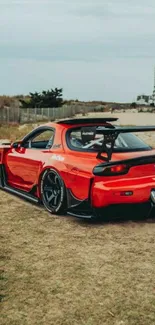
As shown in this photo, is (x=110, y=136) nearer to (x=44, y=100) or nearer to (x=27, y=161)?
(x=27, y=161)

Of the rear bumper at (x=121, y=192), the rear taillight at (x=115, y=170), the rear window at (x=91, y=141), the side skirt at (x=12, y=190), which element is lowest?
the side skirt at (x=12, y=190)

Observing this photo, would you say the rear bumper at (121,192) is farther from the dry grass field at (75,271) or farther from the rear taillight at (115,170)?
the dry grass field at (75,271)

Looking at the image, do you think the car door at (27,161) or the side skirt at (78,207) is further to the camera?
Answer: the car door at (27,161)

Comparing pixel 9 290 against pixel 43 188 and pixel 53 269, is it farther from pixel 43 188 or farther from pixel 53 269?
pixel 43 188

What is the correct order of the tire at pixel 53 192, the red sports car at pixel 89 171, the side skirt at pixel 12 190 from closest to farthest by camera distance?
the red sports car at pixel 89 171 < the tire at pixel 53 192 < the side skirt at pixel 12 190

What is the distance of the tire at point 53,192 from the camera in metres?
6.65

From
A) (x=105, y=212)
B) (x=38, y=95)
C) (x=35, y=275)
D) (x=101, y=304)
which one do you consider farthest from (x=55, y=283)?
(x=38, y=95)

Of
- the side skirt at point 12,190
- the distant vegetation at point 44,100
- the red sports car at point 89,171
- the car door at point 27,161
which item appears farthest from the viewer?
the distant vegetation at point 44,100

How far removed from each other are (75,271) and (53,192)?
230cm

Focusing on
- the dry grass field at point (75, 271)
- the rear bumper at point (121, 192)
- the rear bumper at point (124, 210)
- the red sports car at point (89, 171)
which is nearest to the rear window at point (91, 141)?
the red sports car at point (89, 171)

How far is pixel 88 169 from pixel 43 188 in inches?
44.1

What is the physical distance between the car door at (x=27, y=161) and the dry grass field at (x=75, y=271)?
2.55 ft

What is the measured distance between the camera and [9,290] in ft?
13.8

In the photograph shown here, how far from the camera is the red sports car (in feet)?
19.9
